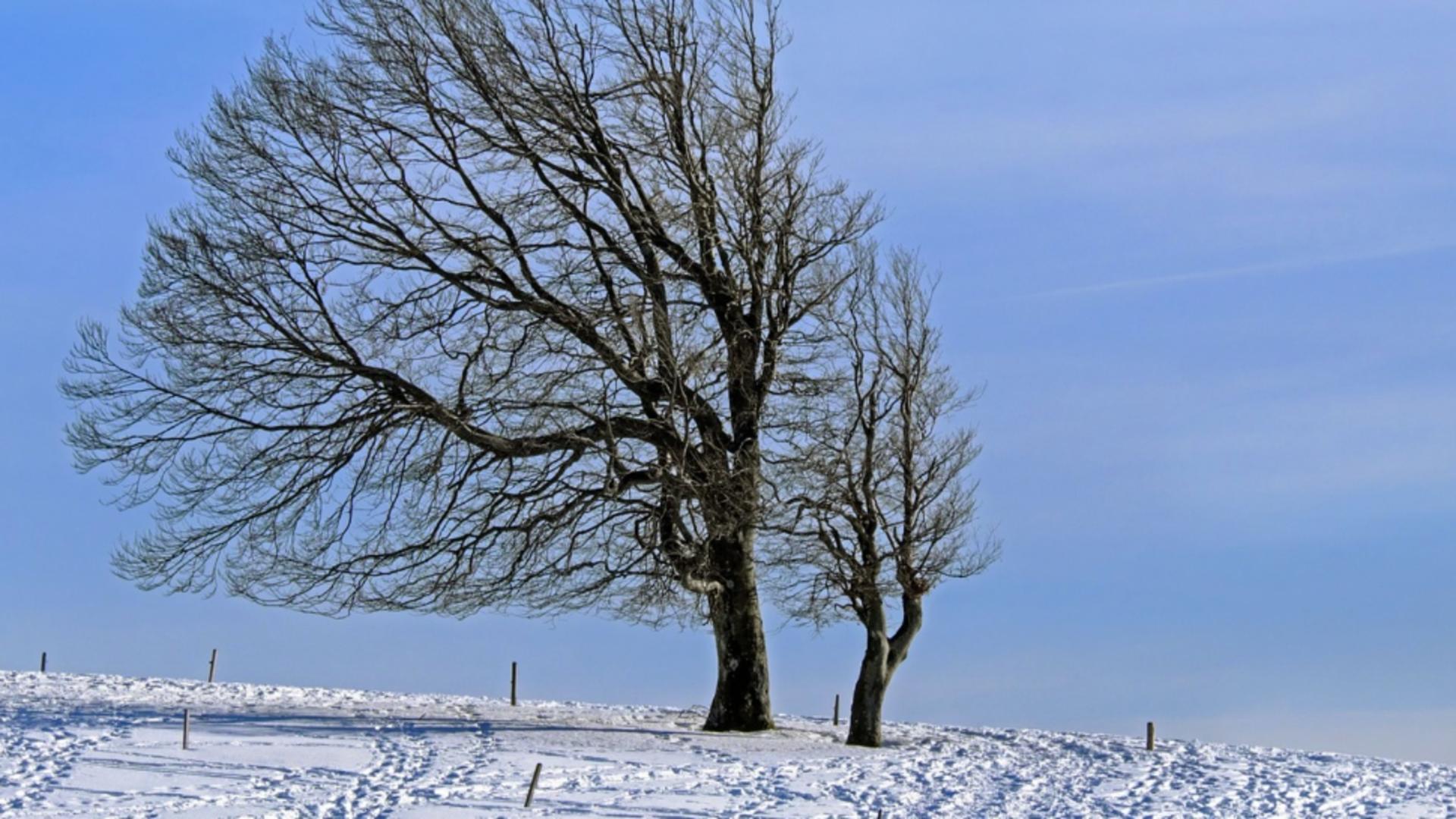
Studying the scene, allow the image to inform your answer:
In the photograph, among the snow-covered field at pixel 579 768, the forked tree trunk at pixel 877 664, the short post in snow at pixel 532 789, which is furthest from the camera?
the forked tree trunk at pixel 877 664

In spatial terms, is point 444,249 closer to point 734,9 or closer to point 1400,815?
point 734,9

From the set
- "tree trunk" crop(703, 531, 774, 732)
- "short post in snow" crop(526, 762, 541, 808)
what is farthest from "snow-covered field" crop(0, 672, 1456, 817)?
"tree trunk" crop(703, 531, 774, 732)

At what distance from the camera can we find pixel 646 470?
22.9 metres

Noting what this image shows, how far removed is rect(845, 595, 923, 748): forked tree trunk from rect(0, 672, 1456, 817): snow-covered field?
62 cm

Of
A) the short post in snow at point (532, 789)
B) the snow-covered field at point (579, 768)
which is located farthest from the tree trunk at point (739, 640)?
the short post in snow at point (532, 789)

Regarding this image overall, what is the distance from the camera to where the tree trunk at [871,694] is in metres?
23.8

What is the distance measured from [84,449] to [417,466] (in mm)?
5134

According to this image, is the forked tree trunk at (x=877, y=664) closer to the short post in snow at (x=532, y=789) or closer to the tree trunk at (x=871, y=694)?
the tree trunk at (x=871, y=694)

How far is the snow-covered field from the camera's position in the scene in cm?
1812

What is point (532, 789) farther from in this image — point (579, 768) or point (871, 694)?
point (871, 694)

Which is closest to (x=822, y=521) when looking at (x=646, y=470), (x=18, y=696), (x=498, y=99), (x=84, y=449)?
(x=646, y=470)

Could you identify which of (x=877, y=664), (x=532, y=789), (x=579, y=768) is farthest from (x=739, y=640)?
(x=532, y=789)

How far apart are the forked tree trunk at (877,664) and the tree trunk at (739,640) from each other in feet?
4.63

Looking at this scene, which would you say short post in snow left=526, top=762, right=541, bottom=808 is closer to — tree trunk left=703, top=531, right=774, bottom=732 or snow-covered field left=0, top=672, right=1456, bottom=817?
snow-covered field left=0, top=672, right=1456, bottom=817
